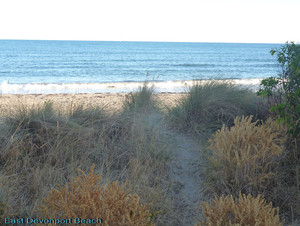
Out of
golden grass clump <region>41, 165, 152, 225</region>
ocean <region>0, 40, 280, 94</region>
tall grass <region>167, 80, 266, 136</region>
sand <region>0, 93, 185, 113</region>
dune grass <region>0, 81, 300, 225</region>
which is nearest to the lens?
golden grass clump <region>41, 165, 152, 225</region>

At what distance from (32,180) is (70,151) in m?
0.75

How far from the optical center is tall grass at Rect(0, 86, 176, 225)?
12.2 feet

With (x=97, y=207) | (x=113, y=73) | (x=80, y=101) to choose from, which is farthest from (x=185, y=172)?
(x=113, y=73)

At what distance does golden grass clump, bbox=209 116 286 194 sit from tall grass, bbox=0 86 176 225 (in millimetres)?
818

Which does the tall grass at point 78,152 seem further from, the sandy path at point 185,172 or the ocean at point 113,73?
the ocean at point 113,73

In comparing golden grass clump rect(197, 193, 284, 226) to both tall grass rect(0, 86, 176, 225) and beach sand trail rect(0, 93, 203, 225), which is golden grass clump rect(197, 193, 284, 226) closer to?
beach sand trail rect(0, 93, 203, 225)

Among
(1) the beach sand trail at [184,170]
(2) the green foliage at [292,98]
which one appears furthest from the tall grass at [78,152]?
(2) the green foliage at [292,98]

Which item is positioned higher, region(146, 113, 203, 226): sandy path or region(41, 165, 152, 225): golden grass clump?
region(41, 165, 152, 225): golden grass clump

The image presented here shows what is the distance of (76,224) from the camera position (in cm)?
240

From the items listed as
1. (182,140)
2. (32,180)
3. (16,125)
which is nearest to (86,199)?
(32,180)

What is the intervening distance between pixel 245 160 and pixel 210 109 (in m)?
2.18

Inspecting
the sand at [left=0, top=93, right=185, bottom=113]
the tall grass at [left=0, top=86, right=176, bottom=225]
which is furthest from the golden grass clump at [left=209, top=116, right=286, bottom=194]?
the sand at [left=0, top=93, right=185, bottom=113]

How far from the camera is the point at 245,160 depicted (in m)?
3.80

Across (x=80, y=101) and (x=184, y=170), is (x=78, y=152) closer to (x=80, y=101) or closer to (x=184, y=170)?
(x=184, y=170)
